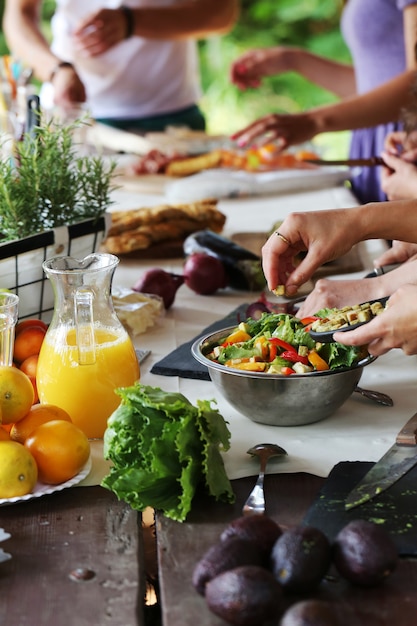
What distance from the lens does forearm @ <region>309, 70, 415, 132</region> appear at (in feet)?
11.3

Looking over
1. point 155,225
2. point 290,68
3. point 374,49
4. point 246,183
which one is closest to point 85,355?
point 155,225

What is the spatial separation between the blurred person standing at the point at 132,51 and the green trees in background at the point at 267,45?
405cm

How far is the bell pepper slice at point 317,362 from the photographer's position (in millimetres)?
1489

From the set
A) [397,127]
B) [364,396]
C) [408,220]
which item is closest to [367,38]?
[397,127]

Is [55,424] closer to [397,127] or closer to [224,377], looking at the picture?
[224,377]

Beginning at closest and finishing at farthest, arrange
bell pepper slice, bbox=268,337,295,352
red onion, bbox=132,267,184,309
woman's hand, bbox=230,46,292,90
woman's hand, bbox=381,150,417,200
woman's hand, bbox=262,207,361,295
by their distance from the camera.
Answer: bell pepper slice, bbox=268,337,295,352 < woman's hand, bbox=262,207,361,295 < red onion, bbox=132,267,184,309 < woman's hand, bbox=381,150,417,200 < woman's hand, bbox=230,46,292,90

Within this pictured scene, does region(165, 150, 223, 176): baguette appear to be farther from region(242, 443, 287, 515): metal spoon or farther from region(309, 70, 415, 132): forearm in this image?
region(242, 443, 287, 515): metal spoon

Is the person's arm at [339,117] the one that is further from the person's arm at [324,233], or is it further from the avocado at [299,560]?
the avocado at [299,560]

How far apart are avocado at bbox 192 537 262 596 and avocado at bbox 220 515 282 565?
0.01 m

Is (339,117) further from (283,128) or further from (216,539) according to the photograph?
(216,539)

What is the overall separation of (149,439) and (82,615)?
29 centimetres

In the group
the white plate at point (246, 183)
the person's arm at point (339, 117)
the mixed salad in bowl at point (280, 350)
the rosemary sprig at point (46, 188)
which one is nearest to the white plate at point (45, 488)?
the mixed salad in bowl at point (280, 350)

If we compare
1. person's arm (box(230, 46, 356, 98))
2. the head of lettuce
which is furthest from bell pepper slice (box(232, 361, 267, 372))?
person's arm (box(230, 46, 356, 98))

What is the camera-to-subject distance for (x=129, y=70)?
434 cm
